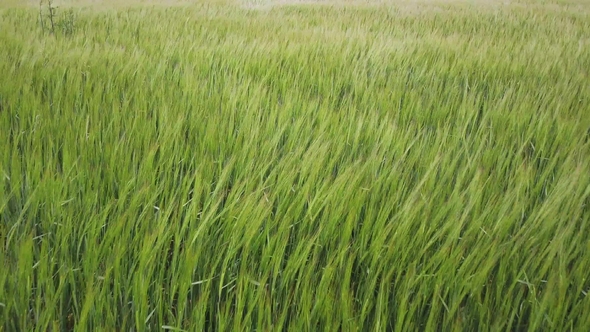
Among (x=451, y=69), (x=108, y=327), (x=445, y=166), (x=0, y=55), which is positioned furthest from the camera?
(x=451, y=69)

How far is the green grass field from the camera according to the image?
358mm

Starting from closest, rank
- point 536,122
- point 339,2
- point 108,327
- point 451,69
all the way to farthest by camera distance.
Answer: point 108,327, point 536,122, point 451,69, point 339,2

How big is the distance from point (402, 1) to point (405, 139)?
12.2ft

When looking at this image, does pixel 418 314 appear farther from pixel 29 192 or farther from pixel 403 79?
pixel 403 79

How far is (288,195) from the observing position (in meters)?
0.50

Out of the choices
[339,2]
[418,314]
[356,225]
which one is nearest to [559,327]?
[418,314]

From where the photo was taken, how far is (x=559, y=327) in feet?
1.12

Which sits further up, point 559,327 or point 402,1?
point 402,1

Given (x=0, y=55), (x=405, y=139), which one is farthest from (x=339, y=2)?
(x=405, y=139)

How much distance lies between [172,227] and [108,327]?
0.45 feet

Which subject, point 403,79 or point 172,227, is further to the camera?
point 403,79

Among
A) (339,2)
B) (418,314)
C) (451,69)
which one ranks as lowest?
(418,314)

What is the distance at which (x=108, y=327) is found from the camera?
12.4 inches

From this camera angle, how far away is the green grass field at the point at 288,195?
1.17ft
